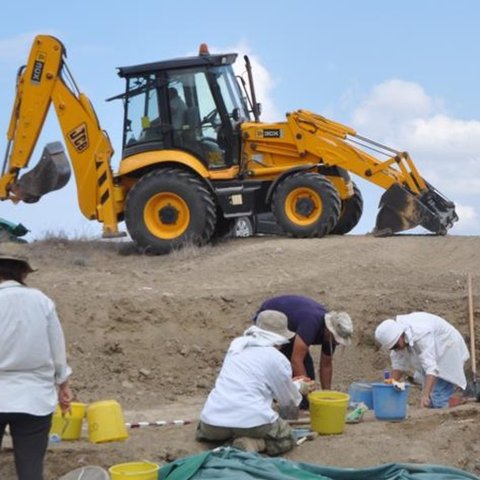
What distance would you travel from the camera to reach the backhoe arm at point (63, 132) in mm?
17953

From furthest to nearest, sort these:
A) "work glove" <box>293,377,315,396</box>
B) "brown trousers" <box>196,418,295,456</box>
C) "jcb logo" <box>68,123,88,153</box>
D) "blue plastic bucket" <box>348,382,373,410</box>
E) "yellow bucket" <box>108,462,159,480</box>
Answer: "jcb logo" <box>68,123,88,153</box> < "blue plastic bucket" <box>348,382,373,410</box> < "work glove" <box>293,377,315,396</box> < "brown trousers" <box>196,418,295,456</box> < "yellow bucket" <box>108,462,159,480</box>

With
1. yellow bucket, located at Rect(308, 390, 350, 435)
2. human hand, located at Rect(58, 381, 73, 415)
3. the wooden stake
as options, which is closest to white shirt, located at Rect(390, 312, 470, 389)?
yellow bucket, located at Rect(308, 390, 350, 435)

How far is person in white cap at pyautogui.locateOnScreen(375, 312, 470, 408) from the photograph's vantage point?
33.9 feet

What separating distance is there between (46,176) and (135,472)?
11.0 m

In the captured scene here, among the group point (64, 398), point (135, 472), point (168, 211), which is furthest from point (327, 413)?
point (168, 211)

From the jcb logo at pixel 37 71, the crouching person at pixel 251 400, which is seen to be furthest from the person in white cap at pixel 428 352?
the jcb logo at pixel 37 71

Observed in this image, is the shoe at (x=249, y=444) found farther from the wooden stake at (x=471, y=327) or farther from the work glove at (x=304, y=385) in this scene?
the wooden stake at (x=471, y=327)

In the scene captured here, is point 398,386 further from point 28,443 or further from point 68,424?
point 28,443

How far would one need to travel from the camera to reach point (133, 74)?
17.5 metres

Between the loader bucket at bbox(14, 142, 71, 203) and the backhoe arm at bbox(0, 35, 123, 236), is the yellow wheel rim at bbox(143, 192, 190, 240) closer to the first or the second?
the backhoe arm at bbox(0, 35, 123, 236)

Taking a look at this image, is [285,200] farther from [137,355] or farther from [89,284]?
[137,355]

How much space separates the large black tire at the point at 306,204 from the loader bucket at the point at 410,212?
78 centimetres

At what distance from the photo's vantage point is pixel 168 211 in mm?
17500

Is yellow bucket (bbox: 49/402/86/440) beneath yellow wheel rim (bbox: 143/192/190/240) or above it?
beneath
